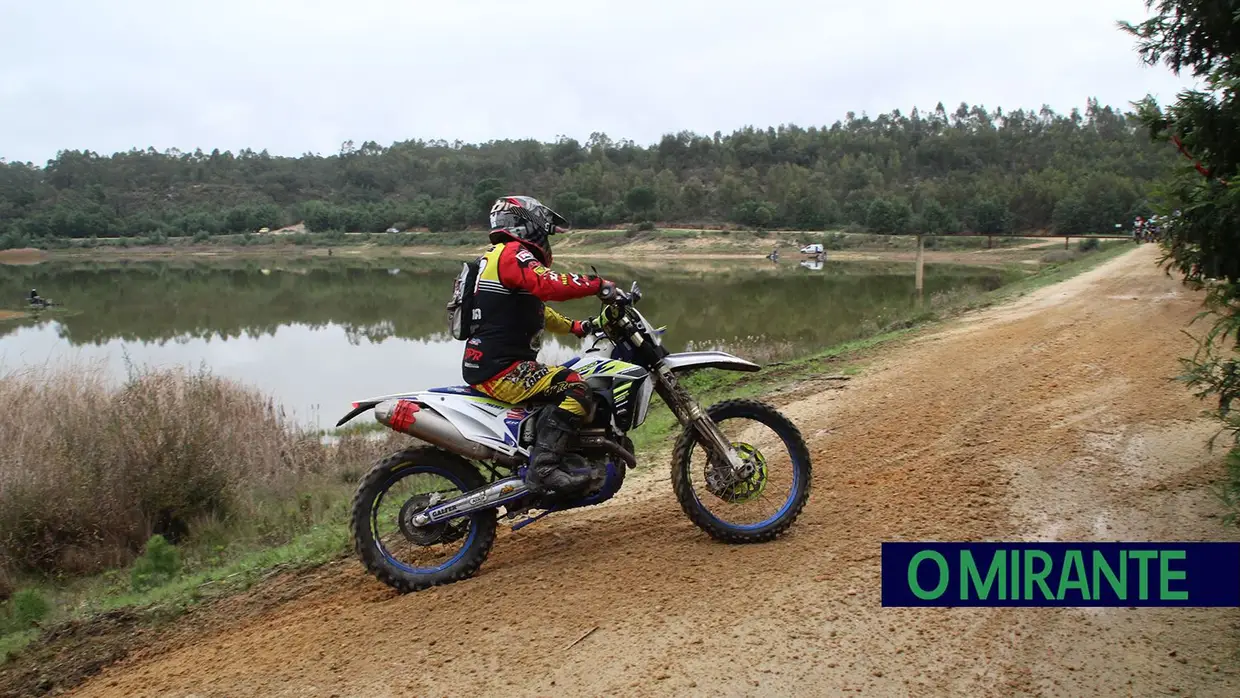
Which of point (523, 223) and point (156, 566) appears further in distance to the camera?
point (156, 566)

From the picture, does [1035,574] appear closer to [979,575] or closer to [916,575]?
[979,575]

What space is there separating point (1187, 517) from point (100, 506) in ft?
27.4

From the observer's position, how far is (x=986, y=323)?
14195 mm

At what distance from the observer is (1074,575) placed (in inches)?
138

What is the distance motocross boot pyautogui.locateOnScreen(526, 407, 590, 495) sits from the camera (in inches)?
178

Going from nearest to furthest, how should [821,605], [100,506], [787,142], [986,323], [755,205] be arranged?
[821,605]
[100,506]
[986,323]
[755,205]
[787,142]

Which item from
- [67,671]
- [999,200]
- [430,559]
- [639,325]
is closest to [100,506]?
[67,671]

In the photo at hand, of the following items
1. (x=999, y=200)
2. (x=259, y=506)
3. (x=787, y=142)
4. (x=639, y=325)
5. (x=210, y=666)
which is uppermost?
(x=787, y=142)

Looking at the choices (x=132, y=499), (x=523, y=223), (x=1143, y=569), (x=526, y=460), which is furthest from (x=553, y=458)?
(x=132, y=499)

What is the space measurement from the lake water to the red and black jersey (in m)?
3.61

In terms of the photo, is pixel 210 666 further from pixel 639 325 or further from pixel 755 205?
pixel 755 205

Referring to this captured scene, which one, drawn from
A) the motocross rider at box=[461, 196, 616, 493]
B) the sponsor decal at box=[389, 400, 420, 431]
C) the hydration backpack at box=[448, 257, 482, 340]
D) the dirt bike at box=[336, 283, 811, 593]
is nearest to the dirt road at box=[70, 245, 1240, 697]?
the dirt bike at box=[336, 283, 811, 593]

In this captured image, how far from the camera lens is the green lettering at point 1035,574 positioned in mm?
3445

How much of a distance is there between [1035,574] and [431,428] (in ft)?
9.78
